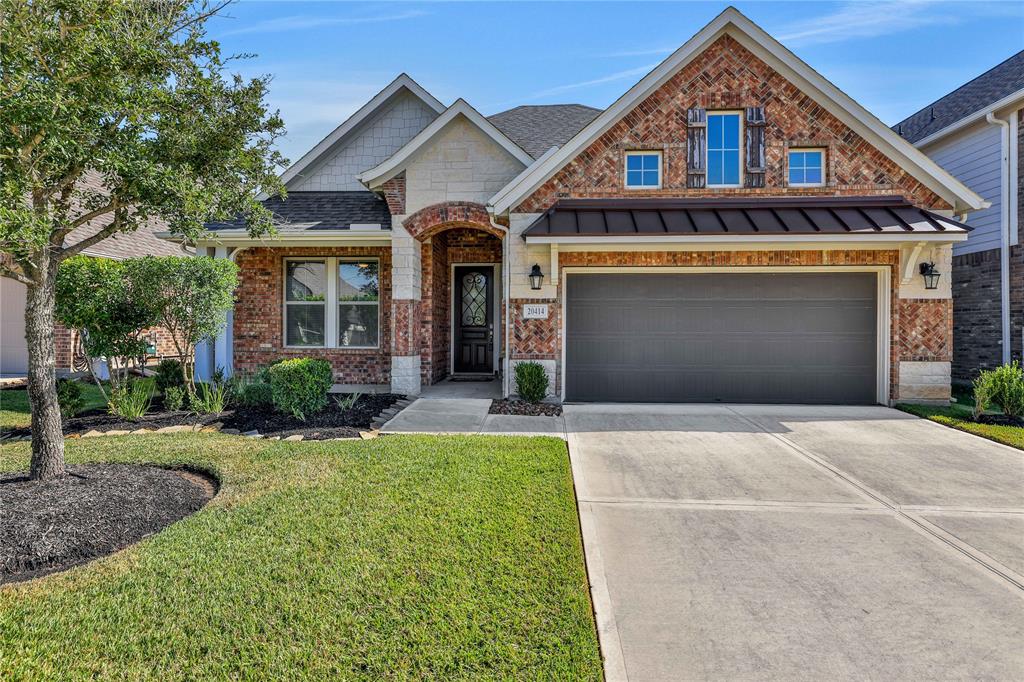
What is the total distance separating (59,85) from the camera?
12.4 feet

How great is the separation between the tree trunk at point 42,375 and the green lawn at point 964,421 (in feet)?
35.3

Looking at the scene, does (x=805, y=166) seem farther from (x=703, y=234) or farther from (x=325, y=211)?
(x=325, y=211)

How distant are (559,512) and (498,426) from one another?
135 inches

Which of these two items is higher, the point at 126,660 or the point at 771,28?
the point at 771,28

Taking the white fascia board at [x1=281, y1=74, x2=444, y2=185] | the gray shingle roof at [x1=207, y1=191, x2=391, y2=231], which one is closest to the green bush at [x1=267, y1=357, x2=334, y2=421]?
the gray shingle roof at [x1=207, y1=191, x2=391, y2=231]

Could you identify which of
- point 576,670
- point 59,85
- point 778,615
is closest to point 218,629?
point 576,670

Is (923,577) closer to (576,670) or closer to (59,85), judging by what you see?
(576,670)

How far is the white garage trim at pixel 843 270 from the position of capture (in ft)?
30.5

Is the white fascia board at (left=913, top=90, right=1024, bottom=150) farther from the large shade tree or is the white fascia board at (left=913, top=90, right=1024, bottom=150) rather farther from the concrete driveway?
the large shade tree

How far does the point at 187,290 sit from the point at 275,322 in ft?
12.2

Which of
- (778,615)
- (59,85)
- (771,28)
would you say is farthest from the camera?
(771,28)

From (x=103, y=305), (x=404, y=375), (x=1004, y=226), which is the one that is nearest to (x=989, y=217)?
(x=1004, y=226)

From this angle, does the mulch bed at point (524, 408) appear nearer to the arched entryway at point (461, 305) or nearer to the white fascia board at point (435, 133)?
the arched entryway at point (461, 305)

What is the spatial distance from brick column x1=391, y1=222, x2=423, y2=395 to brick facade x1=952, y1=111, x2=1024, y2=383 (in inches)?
474
